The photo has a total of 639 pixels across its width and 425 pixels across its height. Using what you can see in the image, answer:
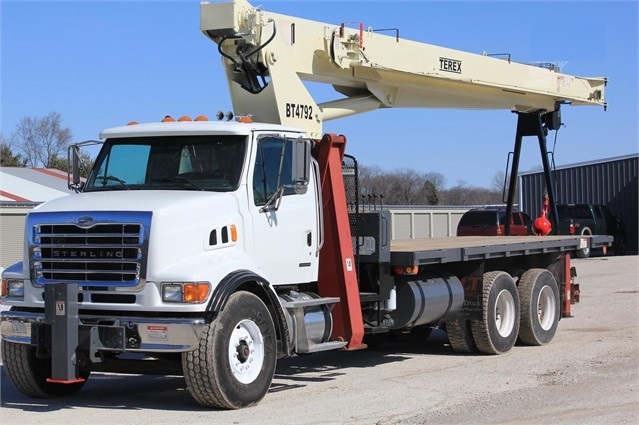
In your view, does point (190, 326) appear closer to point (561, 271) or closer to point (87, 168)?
point (87, 168)

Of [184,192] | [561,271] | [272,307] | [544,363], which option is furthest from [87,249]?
[561,271]

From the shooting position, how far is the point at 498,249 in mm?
13602

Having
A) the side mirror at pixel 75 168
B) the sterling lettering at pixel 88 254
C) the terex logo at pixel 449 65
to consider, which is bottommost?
the sterling lettering at pixel 88 254

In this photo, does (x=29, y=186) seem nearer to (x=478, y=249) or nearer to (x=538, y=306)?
(x=538, y=306)

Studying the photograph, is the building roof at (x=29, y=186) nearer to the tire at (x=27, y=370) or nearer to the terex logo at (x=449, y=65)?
Answer: the terex logo at (x=449, y=65)

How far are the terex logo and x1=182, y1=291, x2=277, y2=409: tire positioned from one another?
625cm

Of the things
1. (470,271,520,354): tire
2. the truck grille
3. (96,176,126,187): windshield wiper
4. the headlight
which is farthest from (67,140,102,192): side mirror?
(470,271,520,354): tire

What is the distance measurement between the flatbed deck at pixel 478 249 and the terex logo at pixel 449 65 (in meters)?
2.60

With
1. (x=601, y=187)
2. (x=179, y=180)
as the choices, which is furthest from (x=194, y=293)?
(x=601, y=187)

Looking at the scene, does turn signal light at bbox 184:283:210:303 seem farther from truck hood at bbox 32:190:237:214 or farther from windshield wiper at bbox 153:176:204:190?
windshield wiper at bbox 153:176:204:190

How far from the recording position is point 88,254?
9297mm

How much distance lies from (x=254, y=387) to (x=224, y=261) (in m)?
1.24

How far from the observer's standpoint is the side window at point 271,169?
10133mm

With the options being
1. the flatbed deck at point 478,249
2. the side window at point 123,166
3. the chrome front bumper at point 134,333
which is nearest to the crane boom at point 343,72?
the side window at point 123,166
